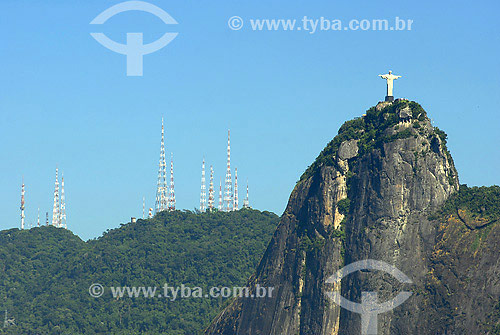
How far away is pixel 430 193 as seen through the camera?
175 m

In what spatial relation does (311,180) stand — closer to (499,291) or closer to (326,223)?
(326,223)

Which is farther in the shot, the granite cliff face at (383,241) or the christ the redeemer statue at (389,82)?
the christ the redeemer statue at (389,82)

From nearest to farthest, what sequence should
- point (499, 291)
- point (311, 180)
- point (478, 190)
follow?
point (499, 291) → point (478, 190) → point (311, 180)

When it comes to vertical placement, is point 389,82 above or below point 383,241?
above

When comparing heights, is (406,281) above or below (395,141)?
below

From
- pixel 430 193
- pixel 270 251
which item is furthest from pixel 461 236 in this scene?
pixel 270 251

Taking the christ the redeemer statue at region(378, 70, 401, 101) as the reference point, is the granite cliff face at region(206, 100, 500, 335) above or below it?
below

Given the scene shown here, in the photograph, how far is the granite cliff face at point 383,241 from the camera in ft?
554

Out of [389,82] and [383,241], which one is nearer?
[383,241]

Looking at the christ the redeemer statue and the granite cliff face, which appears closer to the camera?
the granite cliff face

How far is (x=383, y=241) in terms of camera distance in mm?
173375

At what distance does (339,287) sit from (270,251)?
17.0m

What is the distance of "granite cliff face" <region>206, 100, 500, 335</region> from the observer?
554 feet

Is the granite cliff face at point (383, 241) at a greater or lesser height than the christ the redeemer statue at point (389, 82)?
lesser
